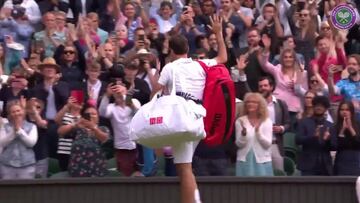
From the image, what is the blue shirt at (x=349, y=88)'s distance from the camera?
17.9 m

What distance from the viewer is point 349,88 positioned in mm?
18047

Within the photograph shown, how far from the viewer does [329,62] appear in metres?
18.8

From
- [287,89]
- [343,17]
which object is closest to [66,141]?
[287,89]

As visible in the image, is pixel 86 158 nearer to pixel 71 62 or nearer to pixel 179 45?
pixel 179 45

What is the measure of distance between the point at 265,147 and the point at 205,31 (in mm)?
4327

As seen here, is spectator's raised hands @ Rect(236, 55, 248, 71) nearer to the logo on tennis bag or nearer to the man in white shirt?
the logo on tennis bag

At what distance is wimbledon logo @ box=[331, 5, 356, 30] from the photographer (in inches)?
736

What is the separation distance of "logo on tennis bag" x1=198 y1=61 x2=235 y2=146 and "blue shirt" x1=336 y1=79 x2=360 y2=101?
401 cm

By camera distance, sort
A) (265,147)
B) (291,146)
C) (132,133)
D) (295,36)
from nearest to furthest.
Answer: (132,133) → (265,147) → (291,146) → (295,36)

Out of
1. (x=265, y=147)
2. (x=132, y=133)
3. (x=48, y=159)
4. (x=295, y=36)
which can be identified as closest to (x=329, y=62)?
(x=295, y=36)

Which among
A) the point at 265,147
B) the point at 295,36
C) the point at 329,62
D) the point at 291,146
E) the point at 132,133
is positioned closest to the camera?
the point at 132,133

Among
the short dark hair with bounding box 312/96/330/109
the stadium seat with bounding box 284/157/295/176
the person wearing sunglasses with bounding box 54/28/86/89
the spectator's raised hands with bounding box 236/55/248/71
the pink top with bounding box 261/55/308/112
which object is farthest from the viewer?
the person wearing sunglasses with bounding box 54/28/86/89

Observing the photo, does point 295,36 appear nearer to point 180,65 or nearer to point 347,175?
point 347,175

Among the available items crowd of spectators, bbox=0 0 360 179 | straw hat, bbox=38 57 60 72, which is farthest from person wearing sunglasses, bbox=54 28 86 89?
straw hat, bbox=38 57 60 72
